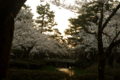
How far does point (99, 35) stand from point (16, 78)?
4559 millimetres

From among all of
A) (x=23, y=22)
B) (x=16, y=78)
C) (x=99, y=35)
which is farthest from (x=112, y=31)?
(x=16, y=78)

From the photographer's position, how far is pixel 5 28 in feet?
5.86

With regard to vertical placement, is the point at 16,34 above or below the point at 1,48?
above

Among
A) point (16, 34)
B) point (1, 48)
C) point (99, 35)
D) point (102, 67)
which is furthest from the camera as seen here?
point (16, 34)

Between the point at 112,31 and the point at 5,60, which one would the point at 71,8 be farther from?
the point at 112,31

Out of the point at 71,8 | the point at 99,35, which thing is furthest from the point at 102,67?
the point at 71,8

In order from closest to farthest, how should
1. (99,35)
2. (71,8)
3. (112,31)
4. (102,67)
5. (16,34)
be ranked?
1. (102,67)
2. (99,35)
3. (71,8)
4. (16,34)
5. (112,31)

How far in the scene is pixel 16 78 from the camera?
5453mm

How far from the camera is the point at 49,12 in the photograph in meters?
28.8

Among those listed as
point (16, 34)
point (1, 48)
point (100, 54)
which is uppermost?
point (16, 34)

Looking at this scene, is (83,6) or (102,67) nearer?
(102,67)

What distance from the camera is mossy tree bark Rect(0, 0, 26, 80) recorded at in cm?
173

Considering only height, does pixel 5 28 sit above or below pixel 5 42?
above

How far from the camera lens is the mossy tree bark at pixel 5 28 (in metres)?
1.73
